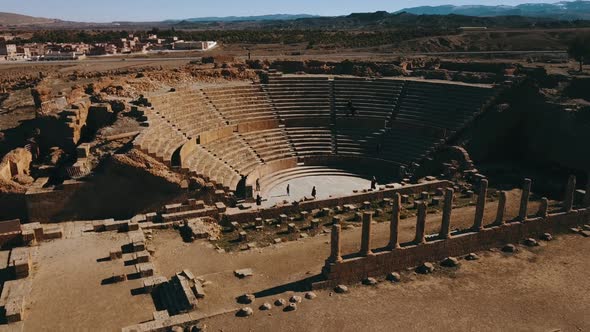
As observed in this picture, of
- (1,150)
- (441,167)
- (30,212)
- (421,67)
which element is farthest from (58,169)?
(421,67)

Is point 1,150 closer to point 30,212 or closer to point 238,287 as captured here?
point 30,212

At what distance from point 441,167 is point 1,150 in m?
24.0

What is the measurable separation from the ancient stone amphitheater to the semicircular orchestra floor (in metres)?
0.13

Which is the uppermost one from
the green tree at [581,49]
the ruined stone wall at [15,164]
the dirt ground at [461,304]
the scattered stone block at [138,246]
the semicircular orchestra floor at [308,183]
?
the green tree at [581,49]

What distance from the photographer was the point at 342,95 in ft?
120

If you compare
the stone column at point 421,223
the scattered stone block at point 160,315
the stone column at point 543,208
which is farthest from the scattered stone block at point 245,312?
the stone column at point 543,208

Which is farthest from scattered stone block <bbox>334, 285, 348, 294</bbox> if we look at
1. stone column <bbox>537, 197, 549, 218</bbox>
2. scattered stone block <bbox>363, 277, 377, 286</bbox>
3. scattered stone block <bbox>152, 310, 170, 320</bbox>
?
stone column <bbox>537, 197, 549, 218</bbox>

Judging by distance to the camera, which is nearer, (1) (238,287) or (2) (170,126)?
(1) (238,287)

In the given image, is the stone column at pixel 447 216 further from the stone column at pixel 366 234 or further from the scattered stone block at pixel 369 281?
the scattered stone block at pixel 369 281

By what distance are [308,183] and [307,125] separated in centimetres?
668

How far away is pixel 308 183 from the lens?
28781mm

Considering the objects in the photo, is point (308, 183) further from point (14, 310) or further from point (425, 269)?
point (14, 310)

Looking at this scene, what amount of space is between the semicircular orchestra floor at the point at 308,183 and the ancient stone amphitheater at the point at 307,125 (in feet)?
0.42

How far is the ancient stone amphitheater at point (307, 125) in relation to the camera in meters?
28.4
